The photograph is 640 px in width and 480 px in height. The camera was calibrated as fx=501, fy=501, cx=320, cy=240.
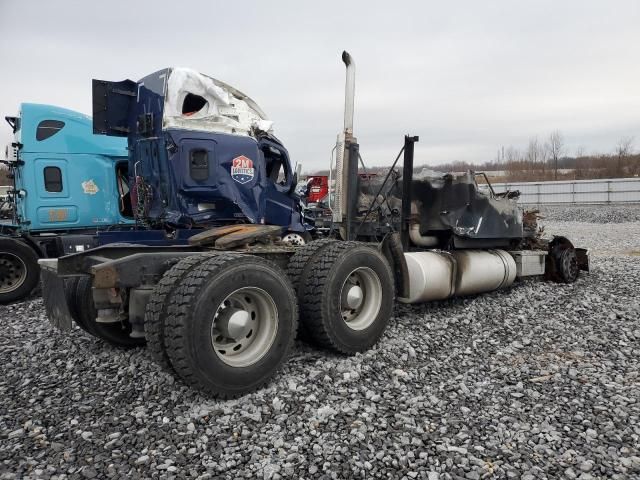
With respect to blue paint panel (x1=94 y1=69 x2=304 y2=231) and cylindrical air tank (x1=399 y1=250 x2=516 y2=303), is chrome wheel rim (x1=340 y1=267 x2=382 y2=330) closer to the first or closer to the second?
cylindrical air tank (x1=399 y1=250 x2=516 y2=303)

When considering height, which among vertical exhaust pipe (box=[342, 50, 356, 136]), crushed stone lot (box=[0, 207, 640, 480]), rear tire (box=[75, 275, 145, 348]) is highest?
vertical exhaust pipe (box=[342, 50, 356, 136])

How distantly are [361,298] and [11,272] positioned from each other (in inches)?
256

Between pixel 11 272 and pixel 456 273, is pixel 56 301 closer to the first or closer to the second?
pixel 456 273

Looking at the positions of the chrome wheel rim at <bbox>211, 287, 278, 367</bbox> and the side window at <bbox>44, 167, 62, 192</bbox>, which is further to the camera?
the side window at <bbox>44, 167, 62, 192</bbox>

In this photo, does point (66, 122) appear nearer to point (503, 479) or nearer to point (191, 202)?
point (191, 202)

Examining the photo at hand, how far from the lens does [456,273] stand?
678 cm

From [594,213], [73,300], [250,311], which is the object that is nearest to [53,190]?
[73,300]

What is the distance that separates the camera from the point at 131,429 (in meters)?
3.54

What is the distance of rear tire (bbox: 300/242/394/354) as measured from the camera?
4637 mm

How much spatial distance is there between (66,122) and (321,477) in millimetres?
8322

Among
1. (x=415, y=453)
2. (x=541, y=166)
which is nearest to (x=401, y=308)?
(x=415, y=453)

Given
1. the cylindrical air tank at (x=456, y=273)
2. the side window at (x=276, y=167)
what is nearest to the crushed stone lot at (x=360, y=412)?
the cylindrical air tank at (x=456, y=273)

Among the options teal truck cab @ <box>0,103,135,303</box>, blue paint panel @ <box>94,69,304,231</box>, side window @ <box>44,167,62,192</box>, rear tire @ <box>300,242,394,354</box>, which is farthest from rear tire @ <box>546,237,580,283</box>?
side window @ <box>44,167,62,192</box>

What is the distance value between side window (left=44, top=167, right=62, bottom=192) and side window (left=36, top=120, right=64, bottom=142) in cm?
56
